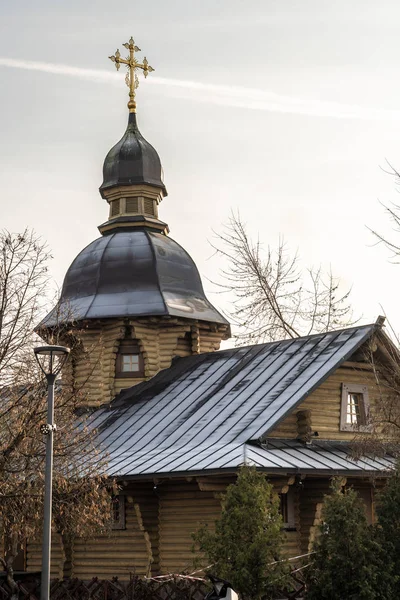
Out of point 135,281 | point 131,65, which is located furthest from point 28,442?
point 131,65

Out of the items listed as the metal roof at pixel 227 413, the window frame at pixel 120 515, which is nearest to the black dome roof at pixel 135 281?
the metal roof at pixel 227 413

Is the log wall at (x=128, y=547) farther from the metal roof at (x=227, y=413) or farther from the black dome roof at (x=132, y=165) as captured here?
the black dome roof at (x=132, y=165)

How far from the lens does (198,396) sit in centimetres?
2314

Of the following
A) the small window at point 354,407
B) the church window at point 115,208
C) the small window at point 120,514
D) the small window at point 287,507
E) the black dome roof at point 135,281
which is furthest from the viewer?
the church window at point 115,208

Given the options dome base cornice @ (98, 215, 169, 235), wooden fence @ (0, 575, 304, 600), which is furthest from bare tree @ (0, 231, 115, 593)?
dome base cornice @ (98, 215, 169, 235)

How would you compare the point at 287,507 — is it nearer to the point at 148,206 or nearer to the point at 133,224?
the point at 133,224

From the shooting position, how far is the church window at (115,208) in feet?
98.7

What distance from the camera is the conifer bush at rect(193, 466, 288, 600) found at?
15.2 m

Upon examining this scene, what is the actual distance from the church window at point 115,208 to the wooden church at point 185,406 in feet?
4.90

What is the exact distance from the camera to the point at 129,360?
27.1 meters

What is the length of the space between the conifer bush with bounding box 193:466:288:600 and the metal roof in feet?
6.71

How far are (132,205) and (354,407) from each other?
35.6 feet

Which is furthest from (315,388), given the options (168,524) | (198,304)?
(198,304)

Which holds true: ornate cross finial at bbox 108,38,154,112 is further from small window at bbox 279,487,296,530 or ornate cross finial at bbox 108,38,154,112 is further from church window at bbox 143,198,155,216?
small window at bbox 279,487,296,530
